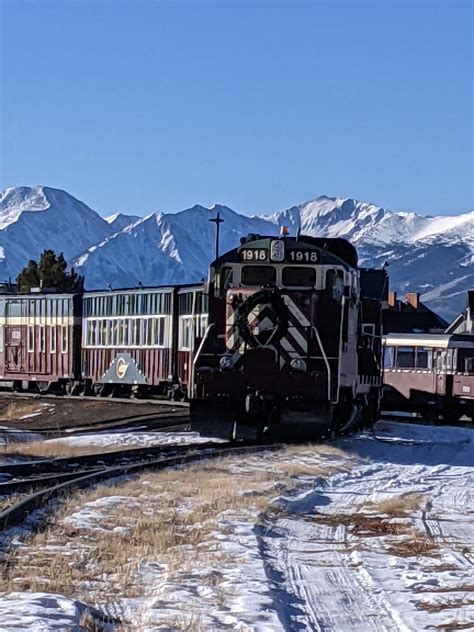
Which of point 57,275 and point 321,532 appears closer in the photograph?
point 321,532

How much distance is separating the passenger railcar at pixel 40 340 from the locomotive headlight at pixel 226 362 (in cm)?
2044

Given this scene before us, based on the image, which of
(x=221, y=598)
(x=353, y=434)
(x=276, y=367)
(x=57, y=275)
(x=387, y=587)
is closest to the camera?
(x=221, y=598)

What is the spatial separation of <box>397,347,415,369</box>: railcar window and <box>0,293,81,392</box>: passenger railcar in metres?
11.8

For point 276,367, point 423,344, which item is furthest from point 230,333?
point 423,344

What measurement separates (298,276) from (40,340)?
76.8 ft

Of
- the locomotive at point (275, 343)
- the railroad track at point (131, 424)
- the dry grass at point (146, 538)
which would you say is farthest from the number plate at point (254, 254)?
the railroad track at point (131, 424)

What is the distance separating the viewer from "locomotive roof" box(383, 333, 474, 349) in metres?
33.4

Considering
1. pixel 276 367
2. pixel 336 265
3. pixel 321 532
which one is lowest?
pixel 321 532

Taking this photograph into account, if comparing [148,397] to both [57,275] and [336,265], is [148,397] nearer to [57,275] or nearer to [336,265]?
[336,265]

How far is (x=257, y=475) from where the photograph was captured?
15555 millimetres

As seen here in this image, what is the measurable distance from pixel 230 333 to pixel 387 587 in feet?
39.4

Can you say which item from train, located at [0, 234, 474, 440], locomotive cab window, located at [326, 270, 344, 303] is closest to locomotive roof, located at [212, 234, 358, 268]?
train, located at [0, 234, 474, 440]

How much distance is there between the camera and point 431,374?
33562mm

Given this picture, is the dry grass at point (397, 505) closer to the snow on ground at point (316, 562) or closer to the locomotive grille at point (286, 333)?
the snow on ground at point (316, 562)
